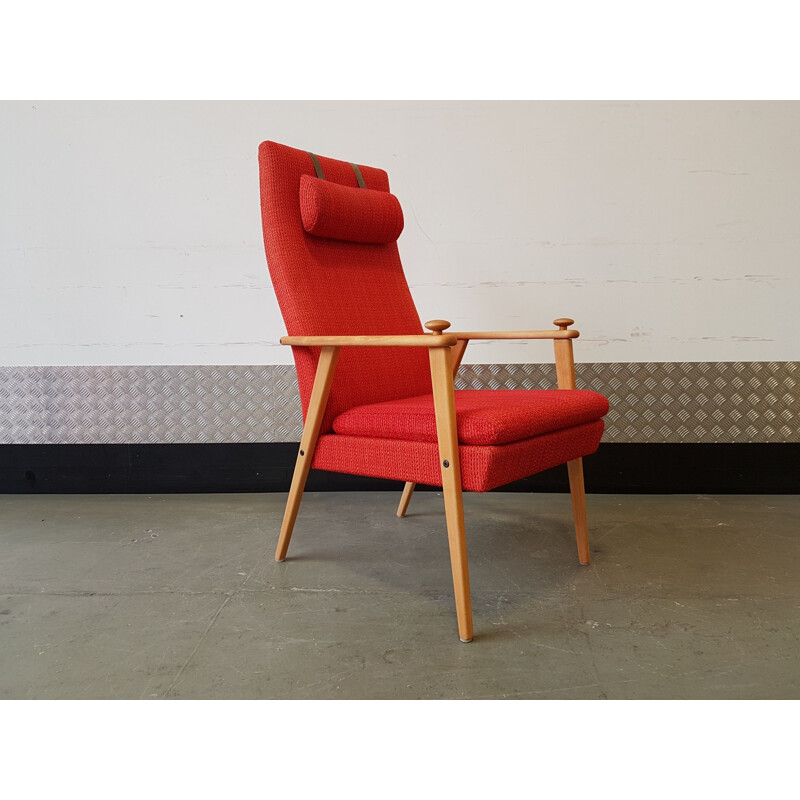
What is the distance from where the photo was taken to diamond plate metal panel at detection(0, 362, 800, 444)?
10.4 feet

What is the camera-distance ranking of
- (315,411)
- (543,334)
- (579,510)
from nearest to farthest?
(315,411)
(579,510)
(543,334)

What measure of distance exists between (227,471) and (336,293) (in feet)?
4.21

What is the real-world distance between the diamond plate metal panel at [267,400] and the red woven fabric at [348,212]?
89 centimetres

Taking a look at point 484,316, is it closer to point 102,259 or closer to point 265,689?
point 102,259

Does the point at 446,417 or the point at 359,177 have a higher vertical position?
the point at 359,177

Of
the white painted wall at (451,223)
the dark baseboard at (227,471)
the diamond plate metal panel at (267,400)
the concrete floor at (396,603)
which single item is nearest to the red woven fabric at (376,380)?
the concrete floor at (396,603)

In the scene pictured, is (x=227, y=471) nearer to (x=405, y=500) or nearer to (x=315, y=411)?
(x=405, y=500)

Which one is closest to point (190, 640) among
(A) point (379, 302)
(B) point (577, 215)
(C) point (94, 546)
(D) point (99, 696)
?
(D) point (99, 696)

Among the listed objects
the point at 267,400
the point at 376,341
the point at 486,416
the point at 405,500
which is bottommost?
the point at 405,500

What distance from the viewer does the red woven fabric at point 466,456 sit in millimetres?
1836

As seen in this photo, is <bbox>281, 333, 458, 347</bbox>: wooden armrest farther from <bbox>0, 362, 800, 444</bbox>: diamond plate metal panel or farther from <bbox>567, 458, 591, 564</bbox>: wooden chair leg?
<bbox>0, 362, 800, 444</bbox>: diamond plate metal panel

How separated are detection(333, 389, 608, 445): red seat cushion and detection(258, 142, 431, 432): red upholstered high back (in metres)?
0.14

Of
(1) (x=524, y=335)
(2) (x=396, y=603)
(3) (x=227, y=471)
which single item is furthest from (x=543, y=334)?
(3) (x=227, y=471)

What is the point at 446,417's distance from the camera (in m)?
1.83
